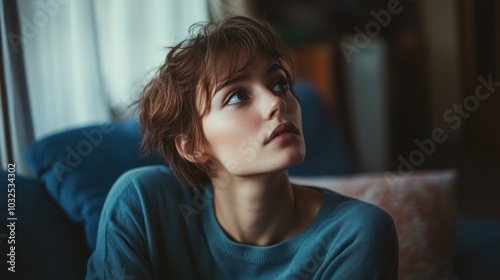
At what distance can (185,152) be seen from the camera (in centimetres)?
127

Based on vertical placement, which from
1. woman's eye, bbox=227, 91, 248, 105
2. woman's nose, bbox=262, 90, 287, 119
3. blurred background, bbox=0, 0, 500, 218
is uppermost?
woman's eye, bbox=227, 91, 248, 105

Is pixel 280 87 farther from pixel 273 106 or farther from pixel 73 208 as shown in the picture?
pixel 73 208

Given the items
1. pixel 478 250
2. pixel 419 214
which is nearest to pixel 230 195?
pixel 419 214

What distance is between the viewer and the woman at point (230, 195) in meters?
1.14

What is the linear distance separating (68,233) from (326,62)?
243cm

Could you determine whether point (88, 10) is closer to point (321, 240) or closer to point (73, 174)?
point (73, 174)

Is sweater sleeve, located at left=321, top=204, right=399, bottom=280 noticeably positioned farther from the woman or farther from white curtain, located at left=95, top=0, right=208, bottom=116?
white curtain, located at left=95, top=0, right=208, bottom=116

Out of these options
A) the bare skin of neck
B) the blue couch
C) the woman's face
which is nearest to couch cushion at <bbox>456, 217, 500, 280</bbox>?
the blue couch

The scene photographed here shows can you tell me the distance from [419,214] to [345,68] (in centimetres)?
232

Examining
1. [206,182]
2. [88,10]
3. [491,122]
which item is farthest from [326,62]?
[206,182]

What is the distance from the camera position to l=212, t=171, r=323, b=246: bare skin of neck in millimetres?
1232

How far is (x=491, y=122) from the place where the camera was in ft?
9.55

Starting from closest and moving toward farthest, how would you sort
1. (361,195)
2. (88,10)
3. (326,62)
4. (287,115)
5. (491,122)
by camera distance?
1. (287,115)
2. (361,195)
3. (88,10)
4. (491,122)
5. (326,62)

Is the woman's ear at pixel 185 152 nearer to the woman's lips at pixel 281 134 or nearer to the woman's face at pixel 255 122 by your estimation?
the woman's face at pixel 255 122
